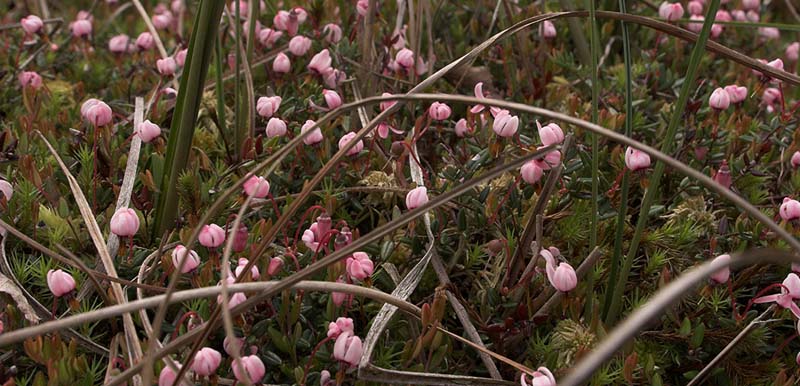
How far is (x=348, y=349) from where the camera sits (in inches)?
63.4

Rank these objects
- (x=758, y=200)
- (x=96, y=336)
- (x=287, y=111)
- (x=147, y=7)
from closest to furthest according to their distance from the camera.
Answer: (x=96, y=336) < (x=758, y=200) < (x=287, y=111) < (x=147, y=7)

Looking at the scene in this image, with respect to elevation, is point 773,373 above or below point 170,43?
below

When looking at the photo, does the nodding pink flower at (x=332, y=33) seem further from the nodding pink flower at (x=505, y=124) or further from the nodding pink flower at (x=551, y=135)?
the nodding pink flower at (x=551, y=135)

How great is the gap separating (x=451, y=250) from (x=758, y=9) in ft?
7.32

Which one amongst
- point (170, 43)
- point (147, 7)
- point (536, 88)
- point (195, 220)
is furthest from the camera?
point (147, 7)

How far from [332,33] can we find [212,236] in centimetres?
129

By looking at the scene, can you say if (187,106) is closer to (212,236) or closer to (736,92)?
(212,236)

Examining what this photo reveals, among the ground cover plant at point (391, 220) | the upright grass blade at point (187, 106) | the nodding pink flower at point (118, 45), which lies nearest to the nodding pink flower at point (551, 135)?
the ground cover plant at point (391, 220)

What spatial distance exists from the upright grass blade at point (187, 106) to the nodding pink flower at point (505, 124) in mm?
689

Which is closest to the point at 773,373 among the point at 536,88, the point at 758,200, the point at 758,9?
the point at 758,200

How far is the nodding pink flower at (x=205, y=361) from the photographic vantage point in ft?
4.96

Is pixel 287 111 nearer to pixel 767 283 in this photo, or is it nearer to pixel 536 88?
pixel 536 88

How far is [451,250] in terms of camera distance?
2.06 m

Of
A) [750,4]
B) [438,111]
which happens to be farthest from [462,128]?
[750,4]
